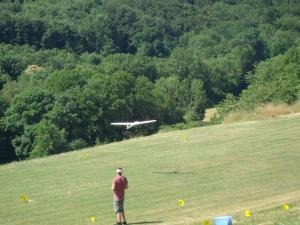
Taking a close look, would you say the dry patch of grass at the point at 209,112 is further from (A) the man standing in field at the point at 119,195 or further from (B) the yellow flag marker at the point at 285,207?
(A) the man standing in field at the point at 119,195

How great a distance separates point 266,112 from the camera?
43.0 meters

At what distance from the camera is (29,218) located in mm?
23406

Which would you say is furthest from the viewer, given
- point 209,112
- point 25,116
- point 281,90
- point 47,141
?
point 209,112

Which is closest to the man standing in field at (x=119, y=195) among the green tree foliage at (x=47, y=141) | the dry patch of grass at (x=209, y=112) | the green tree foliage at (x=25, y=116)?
the green tree foliage at (x=47, y=141)

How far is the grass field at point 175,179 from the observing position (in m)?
22.6

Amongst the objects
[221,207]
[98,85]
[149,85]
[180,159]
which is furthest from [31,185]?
[149,85]

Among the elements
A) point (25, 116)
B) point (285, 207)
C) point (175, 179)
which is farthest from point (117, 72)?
point (285, 207)

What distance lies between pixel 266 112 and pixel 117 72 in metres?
40.7

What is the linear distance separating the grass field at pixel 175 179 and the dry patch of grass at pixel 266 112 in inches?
77.6

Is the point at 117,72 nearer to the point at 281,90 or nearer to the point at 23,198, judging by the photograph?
the point at 281,90

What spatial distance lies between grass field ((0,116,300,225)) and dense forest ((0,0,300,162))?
40.4ft

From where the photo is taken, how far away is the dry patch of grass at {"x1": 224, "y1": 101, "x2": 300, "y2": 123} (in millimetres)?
42691

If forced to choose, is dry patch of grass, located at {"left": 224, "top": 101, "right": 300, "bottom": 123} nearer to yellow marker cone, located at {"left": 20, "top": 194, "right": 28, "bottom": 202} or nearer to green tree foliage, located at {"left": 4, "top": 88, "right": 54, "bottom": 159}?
yellow marker cone, located at {"left": 20, "top": 194, "right": 28, "bottom": 202}

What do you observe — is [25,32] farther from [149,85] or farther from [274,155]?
[274,155]
